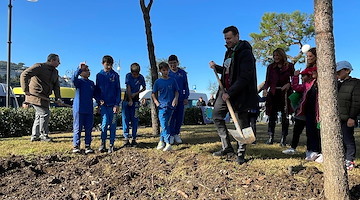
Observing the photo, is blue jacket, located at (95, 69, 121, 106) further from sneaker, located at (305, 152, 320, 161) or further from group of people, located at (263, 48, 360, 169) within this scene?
sneaker, located at (305, 152, 320, 161)

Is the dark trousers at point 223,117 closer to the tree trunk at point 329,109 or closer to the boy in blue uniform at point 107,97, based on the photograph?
the tree trunk at point 329,109

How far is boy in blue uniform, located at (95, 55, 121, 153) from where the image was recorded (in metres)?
5.49

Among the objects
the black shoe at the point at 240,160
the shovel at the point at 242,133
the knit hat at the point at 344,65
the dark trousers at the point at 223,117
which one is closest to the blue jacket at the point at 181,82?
the dark trousers at the point at 223,117

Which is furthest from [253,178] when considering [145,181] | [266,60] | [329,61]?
[266,60]

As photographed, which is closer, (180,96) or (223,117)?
(223,117)

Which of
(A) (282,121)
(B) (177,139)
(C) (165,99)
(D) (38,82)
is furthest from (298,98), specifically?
(D) (38,82)

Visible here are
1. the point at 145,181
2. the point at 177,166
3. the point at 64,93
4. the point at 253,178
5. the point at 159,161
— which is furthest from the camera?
the point at 64,93

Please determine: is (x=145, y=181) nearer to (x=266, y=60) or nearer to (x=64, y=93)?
(x=64, y=93)

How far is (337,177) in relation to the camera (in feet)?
8.75

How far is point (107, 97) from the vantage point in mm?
5504

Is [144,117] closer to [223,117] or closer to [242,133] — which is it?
[223,117]

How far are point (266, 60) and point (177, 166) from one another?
3881cm

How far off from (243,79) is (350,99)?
137cm

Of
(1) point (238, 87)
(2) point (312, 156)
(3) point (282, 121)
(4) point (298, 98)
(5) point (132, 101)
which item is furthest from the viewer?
(5) point (132, 101)
